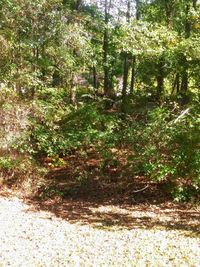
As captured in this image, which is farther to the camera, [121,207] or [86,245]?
[121,207]

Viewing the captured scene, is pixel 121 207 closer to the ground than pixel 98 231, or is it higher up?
closer to the ground

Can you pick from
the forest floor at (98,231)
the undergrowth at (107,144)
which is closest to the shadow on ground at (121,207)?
the forest floor at (98,231)

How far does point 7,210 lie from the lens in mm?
11398

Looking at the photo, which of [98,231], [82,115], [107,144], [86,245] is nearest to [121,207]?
[98,231]

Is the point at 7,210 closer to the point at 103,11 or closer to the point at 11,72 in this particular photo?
the point at 11,72

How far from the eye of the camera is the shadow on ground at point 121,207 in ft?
34.1

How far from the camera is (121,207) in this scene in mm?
12023

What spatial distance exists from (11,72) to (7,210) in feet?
15.5

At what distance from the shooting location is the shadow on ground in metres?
10.4

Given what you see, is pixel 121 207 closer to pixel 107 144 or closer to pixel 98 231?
pixel 98 231

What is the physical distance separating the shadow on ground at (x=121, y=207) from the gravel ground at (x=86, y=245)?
59 centimetres

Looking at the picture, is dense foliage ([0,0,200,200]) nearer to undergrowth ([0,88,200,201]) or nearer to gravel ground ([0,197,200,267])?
undergrowth ([0,88,200,201])

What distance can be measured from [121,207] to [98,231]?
233 centimetres

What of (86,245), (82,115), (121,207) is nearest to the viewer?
(86,245)
